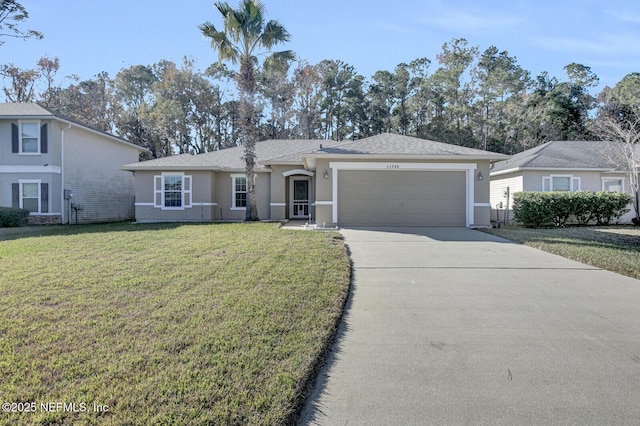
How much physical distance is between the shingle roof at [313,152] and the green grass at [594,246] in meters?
3.59

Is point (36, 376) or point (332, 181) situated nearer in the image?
point (36, 376)

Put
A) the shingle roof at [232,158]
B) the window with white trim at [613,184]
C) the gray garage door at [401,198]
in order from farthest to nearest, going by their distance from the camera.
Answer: the window with white trim at [613,184] < the shingle roof at [232,158] < the gray garage door at [401,198]

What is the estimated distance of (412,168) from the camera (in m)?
13.4

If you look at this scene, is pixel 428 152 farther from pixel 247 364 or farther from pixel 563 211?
pixel 247 364

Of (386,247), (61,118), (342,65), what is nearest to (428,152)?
(386,247)

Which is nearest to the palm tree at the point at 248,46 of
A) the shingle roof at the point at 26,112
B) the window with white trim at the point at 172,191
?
the window with white trim at the point at 172,191

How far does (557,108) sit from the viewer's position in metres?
30.1

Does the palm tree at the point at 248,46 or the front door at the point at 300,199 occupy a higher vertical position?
the palm tree at the point at 248,46

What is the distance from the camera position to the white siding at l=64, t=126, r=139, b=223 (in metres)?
17.7

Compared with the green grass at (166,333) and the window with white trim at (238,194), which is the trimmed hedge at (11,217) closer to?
the window with white trim at (238,194)

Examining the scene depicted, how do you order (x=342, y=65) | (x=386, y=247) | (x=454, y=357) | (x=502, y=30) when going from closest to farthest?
1. (x=454, y=357)
2. (x=386, y=247)
3. (x=502, y=30)
4. (x=342, y=65)

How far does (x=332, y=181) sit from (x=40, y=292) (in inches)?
375

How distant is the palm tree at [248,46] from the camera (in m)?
14.9

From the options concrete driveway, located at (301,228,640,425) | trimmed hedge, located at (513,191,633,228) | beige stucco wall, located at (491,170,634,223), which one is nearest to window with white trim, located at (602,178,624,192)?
beige stucco wall, located at (491,170,634,223)
